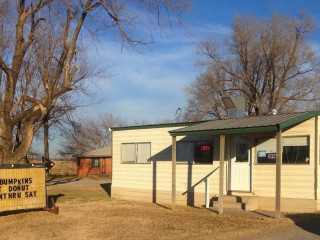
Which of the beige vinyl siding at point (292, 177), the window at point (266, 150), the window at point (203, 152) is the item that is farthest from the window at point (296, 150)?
the window at point (203, 152)

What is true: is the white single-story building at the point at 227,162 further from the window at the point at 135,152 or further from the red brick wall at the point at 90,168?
the red brick wall at the point at 90,168

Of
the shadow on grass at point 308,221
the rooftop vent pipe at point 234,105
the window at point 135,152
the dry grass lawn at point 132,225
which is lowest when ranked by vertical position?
the dry grass lawn at point 132,225

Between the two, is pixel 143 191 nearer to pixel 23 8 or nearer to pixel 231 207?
pixel 231 207

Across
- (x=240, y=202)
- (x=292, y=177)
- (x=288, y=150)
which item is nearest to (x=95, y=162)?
(x=240, y=202)

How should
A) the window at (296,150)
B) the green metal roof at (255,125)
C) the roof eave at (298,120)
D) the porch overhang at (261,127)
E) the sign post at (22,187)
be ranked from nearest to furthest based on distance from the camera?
the porch overhang at (261,127) < the roof eave at (298,120) < the green metal roof at (255,125) < the window at (296,150) < the sign post at (22,187)

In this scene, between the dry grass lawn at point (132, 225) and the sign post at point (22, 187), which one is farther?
the sign post at point (22, 187)

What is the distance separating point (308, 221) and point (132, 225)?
4561mm

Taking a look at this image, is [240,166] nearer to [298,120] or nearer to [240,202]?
[240,202]

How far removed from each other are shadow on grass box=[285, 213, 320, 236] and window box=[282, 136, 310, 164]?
1708mm

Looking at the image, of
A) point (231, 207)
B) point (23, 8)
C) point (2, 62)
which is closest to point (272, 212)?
point (231, 207)

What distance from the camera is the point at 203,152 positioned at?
51.5 feet

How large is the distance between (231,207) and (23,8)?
37.0 feet

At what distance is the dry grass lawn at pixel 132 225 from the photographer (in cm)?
978

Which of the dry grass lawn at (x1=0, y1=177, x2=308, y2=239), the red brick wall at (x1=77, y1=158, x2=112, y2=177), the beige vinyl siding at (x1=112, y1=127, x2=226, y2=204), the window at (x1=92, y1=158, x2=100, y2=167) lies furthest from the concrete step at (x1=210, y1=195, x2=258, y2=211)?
the window at (x1=92, y1=158, x2=100, y2=167)
